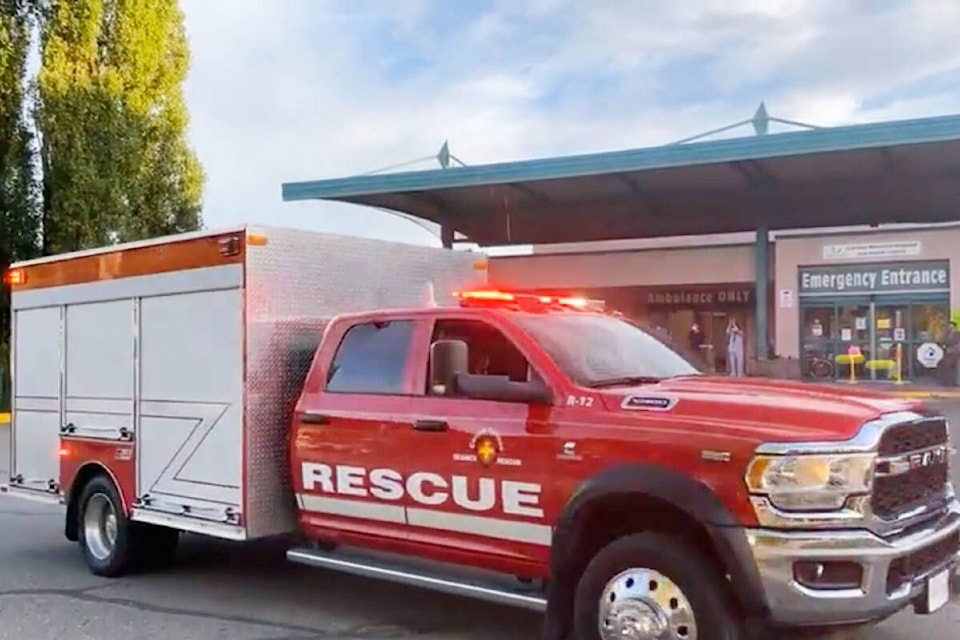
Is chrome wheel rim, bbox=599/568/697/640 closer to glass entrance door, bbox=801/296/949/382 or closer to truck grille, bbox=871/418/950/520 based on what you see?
truck grille, bbox=871/418/950/520

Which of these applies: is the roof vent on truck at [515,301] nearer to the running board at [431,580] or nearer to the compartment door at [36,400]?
the running board at [431,580]

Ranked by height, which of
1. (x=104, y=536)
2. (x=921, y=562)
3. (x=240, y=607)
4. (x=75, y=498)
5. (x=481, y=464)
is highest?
(x=481, y=464)

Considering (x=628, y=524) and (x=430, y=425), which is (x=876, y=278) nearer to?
(x=430, y=425)

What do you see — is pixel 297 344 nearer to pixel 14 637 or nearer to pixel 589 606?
pixel 14 637

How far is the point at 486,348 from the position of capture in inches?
248

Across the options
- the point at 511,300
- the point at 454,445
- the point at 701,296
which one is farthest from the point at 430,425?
the point at 701,296

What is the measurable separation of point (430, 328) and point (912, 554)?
115 inches

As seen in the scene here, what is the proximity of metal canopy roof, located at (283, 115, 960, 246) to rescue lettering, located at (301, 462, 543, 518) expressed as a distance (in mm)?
19439

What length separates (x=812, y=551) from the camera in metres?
4.71

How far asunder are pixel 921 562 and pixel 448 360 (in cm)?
260

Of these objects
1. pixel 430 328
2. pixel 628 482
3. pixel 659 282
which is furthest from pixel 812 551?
pixel 659 282

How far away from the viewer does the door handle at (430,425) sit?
609 centimetres

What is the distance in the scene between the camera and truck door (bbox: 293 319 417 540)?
6.38 metres

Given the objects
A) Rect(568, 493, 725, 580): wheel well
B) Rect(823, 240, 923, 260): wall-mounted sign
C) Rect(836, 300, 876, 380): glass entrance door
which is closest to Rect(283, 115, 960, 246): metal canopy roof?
Rect(823, 240, 923, 260): wall-mounted sign
